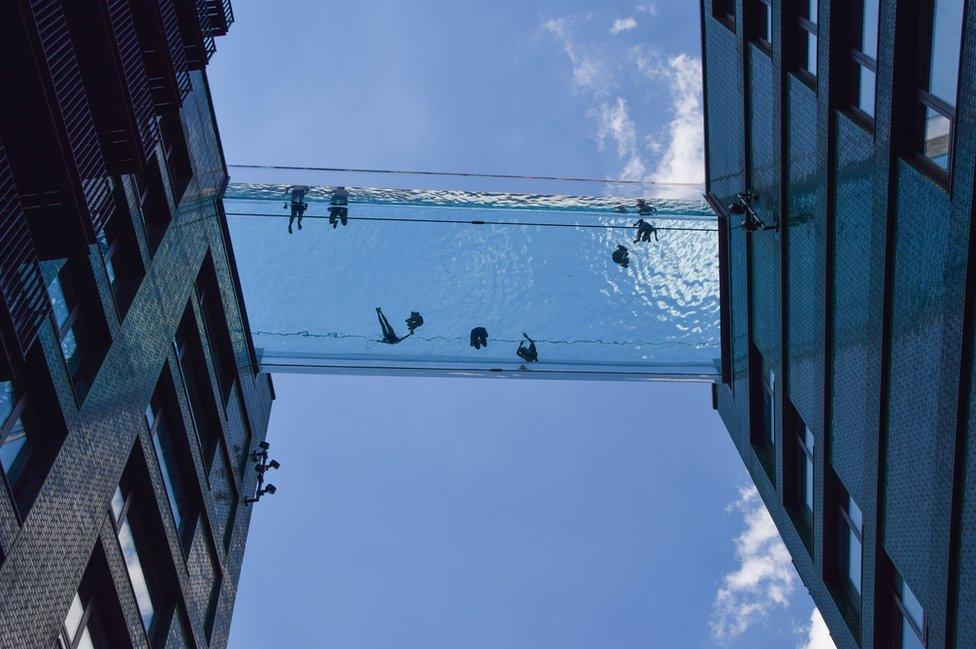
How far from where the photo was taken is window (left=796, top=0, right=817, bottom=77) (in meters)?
14.9

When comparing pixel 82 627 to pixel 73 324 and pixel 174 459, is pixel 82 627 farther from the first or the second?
pixel 174 459

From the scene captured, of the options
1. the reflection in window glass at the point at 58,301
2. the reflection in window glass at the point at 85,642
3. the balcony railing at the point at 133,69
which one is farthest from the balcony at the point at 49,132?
the reflection in window glass at the point at 85,642

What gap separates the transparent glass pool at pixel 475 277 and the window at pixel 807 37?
5.17 metres

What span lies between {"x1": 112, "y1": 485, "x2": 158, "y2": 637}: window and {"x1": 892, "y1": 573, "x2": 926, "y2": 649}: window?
10958 millimetres

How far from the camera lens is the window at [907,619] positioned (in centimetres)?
1228

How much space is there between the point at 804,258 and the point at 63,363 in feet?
37.7

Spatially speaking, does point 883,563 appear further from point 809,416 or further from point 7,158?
point 7,158

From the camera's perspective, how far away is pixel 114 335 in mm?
13914

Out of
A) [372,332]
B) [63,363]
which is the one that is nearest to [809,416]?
[372,332]

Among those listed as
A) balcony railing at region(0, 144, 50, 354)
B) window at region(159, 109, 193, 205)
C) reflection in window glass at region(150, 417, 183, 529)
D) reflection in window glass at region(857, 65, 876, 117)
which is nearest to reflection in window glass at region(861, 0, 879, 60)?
reflection in window glass at region(857, 65, 876, 117)

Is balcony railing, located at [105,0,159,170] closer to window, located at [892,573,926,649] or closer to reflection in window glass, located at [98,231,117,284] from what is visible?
reflection in window glass, located at [98,231,117,284]

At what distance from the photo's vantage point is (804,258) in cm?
1584

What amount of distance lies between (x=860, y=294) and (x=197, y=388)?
39.9ft

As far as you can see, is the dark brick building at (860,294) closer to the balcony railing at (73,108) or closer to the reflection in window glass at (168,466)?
the balcony railing at (73,108)
